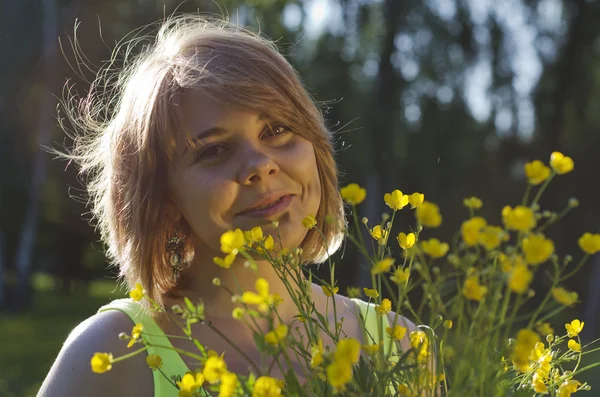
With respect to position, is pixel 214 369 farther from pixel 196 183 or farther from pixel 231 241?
pixel 196 183

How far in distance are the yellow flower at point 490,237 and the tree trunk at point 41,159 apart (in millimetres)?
11378

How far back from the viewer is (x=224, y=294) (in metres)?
1.42

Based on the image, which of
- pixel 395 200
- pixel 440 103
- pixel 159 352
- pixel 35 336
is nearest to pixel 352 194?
pixel 395 200

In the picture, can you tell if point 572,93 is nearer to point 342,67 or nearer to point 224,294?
point 342,67

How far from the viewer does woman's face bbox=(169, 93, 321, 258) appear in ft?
3.89

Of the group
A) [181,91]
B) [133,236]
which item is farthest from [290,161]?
[133,236]

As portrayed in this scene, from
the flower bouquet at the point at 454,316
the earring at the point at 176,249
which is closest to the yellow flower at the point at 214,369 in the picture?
the flower bouquet at the point at 454,316

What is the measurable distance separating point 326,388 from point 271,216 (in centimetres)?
43

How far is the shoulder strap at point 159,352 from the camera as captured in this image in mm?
1279

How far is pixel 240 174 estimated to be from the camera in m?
1.18

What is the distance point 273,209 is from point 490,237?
0.59 meters

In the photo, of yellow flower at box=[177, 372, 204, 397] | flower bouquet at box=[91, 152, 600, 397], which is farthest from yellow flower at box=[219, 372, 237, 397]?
yellow flower at box=[177, 372, 204, 397]

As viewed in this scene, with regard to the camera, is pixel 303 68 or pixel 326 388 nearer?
pixel 326 388

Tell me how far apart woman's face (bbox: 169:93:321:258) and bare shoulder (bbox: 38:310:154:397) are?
9.1 inches
